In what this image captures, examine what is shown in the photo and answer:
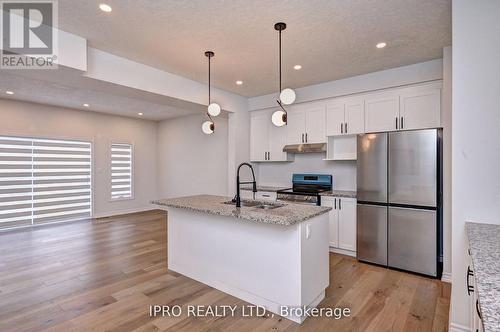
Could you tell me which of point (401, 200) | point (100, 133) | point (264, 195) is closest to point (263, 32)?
point (401, 200)

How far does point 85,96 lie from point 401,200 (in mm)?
5796

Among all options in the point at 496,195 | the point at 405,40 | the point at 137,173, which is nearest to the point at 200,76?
the point at 405,40

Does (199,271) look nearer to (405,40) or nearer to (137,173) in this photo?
(405,40)

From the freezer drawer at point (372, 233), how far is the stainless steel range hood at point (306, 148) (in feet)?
3.81

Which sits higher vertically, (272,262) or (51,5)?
(51,5)

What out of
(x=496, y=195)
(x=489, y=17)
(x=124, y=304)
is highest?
(x=489, y=17)

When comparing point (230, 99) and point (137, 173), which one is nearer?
point (230, 99)

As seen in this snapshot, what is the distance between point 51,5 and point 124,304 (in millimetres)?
2890

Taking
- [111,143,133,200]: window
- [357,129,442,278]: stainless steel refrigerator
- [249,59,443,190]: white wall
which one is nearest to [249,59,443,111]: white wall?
[249,59,443,190]: white wall

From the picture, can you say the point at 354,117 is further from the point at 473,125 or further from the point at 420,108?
the point at 473,125

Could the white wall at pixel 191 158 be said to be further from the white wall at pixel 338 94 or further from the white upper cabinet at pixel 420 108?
the white upper cabinet at pixel 420 108

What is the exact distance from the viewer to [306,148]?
4512 millimetres

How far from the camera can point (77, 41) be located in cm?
280

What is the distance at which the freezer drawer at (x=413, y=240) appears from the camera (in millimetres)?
3156
